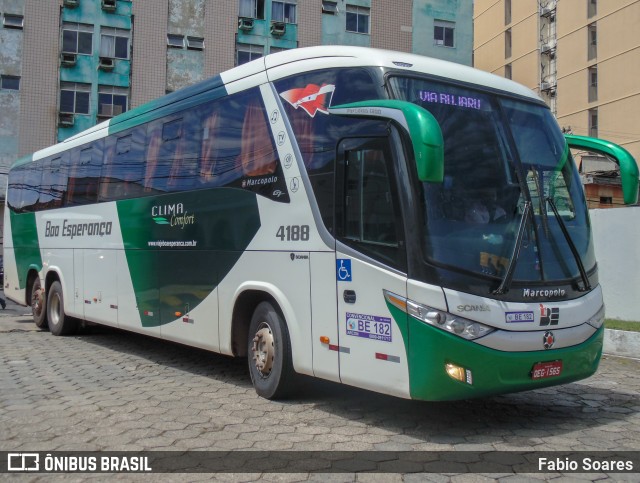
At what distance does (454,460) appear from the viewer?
4.85 meters

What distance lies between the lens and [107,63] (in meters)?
34.4

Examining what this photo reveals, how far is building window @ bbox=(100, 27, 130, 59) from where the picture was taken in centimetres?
3462

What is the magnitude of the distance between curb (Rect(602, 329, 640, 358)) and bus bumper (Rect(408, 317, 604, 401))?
5.17m

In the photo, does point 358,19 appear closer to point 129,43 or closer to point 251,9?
point 251,9

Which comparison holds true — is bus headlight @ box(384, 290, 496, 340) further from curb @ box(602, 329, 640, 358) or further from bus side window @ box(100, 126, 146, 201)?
curb @ box(602, 329, 640, 358)

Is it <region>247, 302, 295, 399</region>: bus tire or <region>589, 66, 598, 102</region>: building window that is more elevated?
<region>589, 66, 598, 102</region>: building window

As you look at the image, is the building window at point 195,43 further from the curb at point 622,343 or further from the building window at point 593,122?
the curb at point 622,343

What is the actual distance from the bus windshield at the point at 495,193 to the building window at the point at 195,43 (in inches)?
1262

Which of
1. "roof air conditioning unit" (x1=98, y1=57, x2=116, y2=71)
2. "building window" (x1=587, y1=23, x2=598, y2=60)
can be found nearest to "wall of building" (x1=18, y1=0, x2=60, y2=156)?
"roof air conditioning unit" (x1=98, y1=57, x2=116, y2=71)

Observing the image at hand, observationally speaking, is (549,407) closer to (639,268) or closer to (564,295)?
(564,295)

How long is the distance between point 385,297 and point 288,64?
2.78m

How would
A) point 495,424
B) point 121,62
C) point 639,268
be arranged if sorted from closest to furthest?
point 495,424, point 639,268, point 121,62

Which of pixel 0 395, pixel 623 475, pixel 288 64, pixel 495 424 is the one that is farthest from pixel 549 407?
pixel 0 395

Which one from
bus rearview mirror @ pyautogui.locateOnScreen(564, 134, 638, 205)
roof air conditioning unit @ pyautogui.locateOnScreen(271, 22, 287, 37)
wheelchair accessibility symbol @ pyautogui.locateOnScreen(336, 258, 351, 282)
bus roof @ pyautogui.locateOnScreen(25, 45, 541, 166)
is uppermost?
roof air conditioning unit @ pyautogui.locateOnScreen(271, 22, 287, 37)
